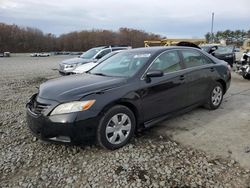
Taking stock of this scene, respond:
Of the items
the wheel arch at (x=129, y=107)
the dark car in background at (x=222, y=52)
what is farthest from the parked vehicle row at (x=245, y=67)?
the wheel arch at (x=129, y=107)

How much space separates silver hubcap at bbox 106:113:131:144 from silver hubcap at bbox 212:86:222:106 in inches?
95.4

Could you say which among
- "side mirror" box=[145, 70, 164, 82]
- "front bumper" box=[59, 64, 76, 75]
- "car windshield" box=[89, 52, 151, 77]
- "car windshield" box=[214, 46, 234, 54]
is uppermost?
"car windshield" box=[214, 46, 234, 54]

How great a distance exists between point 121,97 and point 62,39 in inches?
3153

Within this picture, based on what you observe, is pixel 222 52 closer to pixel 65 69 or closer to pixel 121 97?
pixel 65 69

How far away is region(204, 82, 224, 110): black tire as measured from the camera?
184 inches

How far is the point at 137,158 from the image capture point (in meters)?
2.97

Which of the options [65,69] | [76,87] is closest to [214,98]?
[76,87]

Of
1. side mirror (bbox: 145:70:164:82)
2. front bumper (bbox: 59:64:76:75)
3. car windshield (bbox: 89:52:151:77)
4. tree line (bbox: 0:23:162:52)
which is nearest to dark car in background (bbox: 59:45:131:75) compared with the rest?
front bumper (bbox: 59:64:76:75)

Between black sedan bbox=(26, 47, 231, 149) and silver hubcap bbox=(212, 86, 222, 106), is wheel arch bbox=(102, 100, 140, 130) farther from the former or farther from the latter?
silver hubcap bbox=(212, 86, 222, 106)

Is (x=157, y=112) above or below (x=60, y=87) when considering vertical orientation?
below

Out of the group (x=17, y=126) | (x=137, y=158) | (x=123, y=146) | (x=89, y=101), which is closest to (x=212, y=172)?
(x=137, y=158)

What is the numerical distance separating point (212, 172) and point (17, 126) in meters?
3.43

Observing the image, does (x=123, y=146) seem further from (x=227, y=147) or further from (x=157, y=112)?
(x=227, y=147)

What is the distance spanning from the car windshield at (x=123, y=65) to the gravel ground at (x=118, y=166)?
109 centimetres
